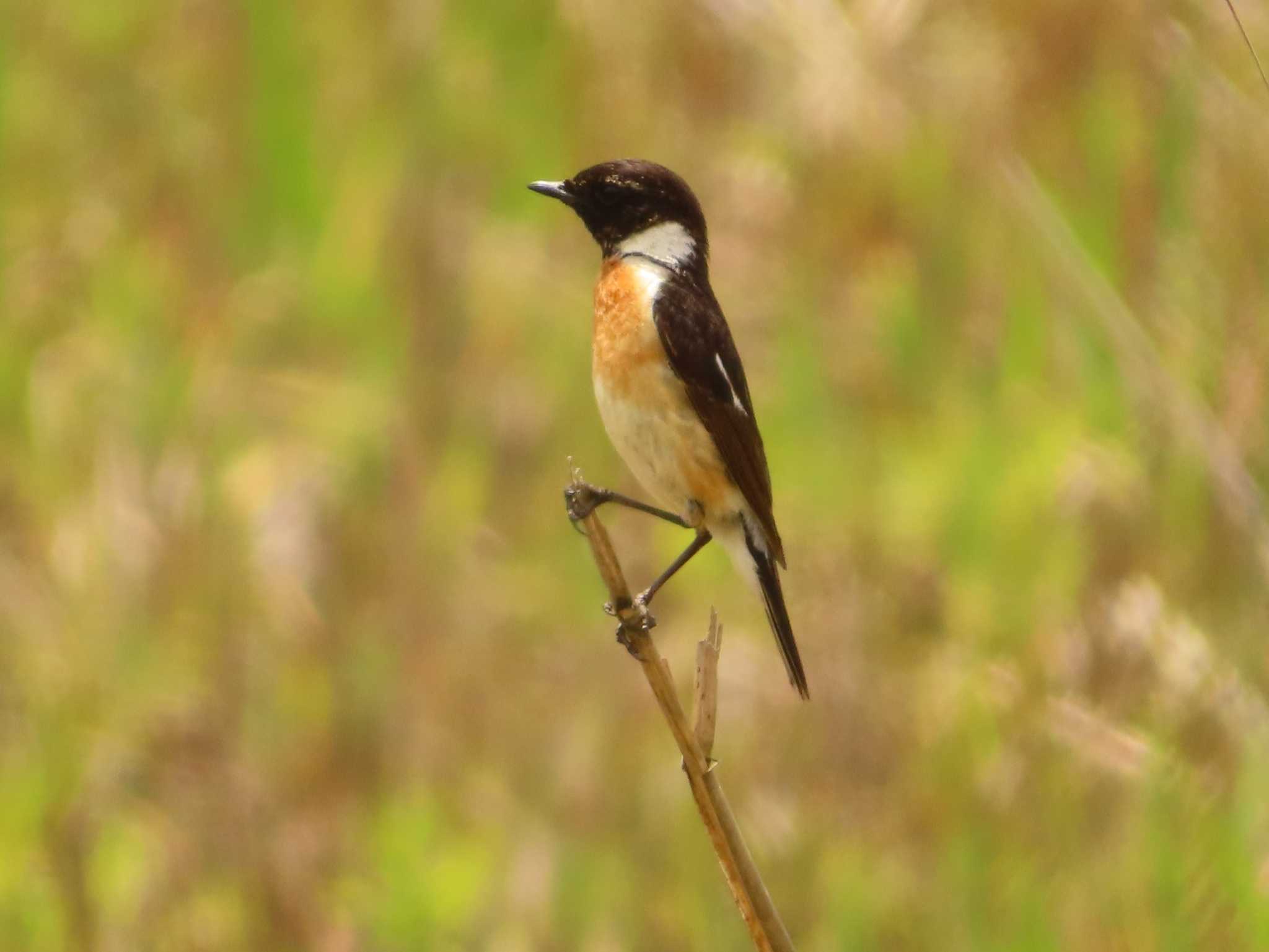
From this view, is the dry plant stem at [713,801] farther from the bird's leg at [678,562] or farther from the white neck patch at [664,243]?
the white neck patch at [664,243]

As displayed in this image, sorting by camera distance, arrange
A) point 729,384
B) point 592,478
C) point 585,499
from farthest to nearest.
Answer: point 592,478
point 729,384
point 585,499

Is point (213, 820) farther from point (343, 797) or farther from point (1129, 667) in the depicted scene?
point (1129, 667)

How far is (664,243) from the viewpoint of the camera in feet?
12.1

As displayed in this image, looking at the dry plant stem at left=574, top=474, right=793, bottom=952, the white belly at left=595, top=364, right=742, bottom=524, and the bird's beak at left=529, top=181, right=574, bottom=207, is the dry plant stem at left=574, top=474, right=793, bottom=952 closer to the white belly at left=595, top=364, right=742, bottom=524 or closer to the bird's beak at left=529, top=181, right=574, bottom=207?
the white belly at left=595, top=364, right=742, bottom=524

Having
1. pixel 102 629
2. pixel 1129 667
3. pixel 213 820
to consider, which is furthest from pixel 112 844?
pixel 1129 667

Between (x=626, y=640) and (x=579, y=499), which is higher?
(x=579, y=499)

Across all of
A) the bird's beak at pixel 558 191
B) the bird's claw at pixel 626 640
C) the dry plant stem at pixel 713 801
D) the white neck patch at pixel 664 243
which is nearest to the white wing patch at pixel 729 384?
the white neck patch at pixel 664 243

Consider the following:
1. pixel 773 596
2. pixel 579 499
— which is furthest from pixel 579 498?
pixel 773 596

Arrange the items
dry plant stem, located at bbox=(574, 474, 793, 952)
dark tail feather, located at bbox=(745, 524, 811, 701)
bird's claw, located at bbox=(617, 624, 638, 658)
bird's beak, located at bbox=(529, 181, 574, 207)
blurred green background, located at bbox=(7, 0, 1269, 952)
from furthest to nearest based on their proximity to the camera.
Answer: blurred green background, located at bbox=(7, 0, 1269, 952), bird's beak, located at bbox=(529, 181, 574, 207), dark tail feather, located at bbox=(745, 524, 811, 701), bird's claw, located at bbox=(617, 624, 638, 658), dry plant stem, located at bbox=(574, 474, 793, 952)

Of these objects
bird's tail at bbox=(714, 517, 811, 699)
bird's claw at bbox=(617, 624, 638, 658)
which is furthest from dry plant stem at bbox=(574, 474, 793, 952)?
bird's tail at bbox=(714, 517, 811, 699)

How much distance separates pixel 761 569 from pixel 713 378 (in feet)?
1.17

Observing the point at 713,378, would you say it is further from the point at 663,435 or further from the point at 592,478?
the point at 592,478

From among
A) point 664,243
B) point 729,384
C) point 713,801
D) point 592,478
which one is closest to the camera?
point 713,801

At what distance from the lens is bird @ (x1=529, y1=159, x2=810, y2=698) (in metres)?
3.59
